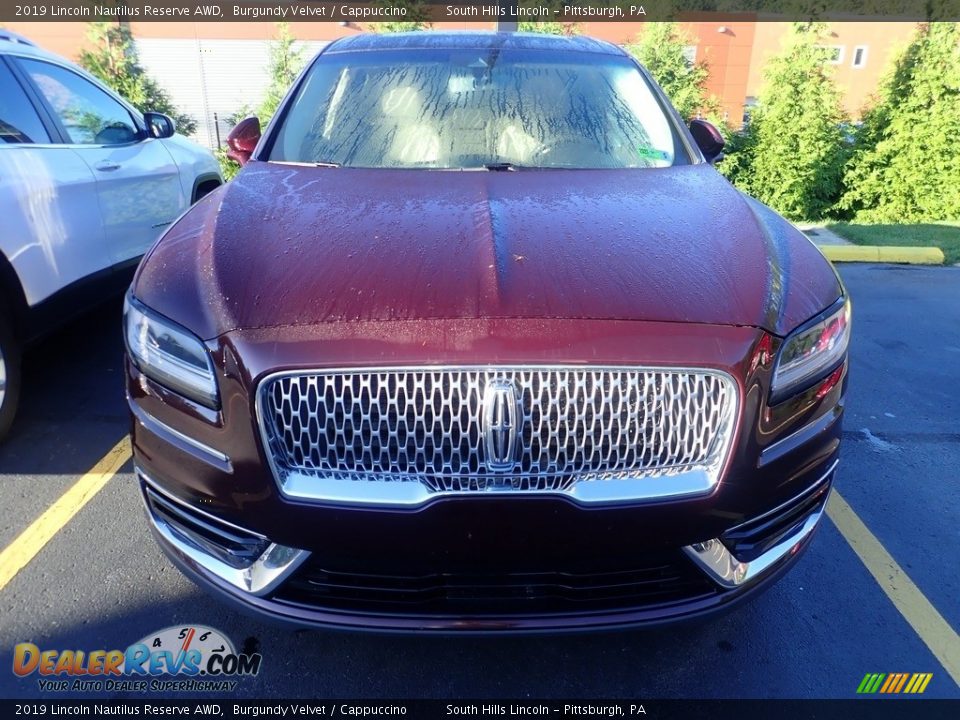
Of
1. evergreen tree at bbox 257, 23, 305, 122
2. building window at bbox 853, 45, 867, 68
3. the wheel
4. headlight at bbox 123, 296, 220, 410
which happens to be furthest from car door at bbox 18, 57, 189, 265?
building window at bbox 853, 45, 867, 68

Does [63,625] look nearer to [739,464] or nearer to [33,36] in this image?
[739,464]

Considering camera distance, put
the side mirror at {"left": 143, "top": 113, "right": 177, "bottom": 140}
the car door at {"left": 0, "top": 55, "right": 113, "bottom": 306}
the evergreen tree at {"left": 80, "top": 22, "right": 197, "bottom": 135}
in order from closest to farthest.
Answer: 1. the car door at {"left": 0, "top": 55, "right": 113, "bottom": 306}
2. the side mirror at {"left": 143, "top": 113, "right": 177, "bottom": 140}
3. the evergreen tree at {"left": 80, "top": 22, "right": 197, "bottom": 135}

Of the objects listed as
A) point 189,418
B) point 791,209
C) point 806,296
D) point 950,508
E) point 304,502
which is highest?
point 806,296

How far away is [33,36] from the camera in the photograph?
778 inches

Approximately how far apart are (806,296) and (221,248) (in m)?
1.59

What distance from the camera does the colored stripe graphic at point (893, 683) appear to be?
7.08ft

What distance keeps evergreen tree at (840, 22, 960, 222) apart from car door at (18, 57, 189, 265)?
9810mm

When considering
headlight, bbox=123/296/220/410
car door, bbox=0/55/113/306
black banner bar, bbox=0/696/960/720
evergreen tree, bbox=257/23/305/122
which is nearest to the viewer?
headlight, bbox=123/296/220/410

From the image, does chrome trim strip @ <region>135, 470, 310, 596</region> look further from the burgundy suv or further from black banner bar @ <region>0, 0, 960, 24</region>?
black banner bar @ <region>0, 0, 960, 24</region>

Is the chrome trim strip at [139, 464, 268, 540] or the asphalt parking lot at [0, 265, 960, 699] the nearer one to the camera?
the chrome trim strip at [139, 464, 268, 540]

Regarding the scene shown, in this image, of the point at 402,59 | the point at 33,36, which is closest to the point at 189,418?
the point at 402,59

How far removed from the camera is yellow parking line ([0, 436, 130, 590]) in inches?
103

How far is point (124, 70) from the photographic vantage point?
1683 centimetres

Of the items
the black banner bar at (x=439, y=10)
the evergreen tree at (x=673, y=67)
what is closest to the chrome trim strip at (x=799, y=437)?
the black banner bar at (x=439, y=10)
